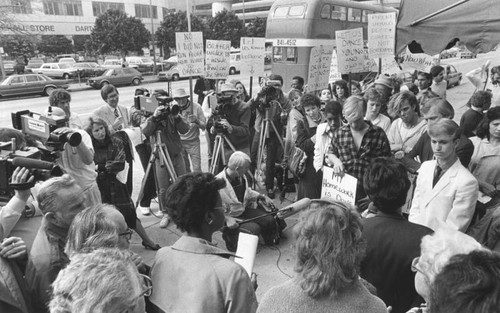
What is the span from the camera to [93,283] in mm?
1260

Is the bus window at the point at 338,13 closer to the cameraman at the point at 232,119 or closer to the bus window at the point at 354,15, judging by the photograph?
the bus window at the point at 354,15

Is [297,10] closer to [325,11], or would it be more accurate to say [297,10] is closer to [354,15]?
[325,11]

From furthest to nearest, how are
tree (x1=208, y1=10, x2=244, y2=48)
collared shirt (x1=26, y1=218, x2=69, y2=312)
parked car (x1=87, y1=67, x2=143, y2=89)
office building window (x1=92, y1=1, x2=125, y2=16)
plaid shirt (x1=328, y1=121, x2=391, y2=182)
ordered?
office building window (x1=92, y1=1, x2=125, y2=16)
tree (x1=208, y1=10, x2=244, y2=48)
parked car (x1=87, y1=67, x2=143, y2=89)
plaid shirt (x1=328, y1=121, x2=391, y2=182)
collared shirt (x1=26, y1=218, x2=69, y2=312)

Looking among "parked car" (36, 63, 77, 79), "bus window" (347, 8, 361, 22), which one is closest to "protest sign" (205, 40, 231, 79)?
"bus window" (347, 8, 361, 22)

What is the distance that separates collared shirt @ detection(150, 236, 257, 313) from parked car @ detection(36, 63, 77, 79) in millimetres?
29172

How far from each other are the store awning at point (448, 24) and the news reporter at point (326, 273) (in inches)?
131

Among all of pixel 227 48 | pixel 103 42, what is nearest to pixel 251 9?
pixel 103 42

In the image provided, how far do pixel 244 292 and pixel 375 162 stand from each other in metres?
1.16

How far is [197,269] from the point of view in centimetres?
163

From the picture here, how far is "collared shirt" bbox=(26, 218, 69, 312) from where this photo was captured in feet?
6.06

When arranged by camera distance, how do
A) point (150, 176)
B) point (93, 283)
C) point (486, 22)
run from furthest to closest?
point (150, 176), point (486, 22), point (93, 283)

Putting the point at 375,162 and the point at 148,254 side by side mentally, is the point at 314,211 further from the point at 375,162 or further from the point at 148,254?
the point at 148,254

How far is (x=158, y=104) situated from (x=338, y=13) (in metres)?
11.7

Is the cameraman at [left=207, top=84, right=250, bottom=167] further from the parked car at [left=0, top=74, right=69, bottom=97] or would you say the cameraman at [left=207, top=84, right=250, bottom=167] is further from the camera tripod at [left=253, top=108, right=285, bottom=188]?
the parked car at [left=0, top=74, right=69, bottom=97]
